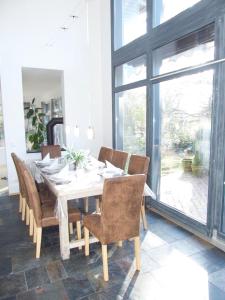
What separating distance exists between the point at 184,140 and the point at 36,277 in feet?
7.93

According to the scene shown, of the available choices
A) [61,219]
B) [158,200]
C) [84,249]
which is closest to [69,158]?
[61,219]

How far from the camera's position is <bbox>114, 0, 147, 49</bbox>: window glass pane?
395 centimetres

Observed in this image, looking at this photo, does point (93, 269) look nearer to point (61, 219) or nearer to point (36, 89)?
point (61, 219)

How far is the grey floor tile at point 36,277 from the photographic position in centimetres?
214

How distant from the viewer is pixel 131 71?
4.32 metres

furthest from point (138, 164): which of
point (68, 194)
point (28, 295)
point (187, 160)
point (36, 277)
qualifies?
point (28, 295)

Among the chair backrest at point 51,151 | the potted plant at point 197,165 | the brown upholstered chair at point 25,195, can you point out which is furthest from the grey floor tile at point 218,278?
the chair backrest at point 51,151

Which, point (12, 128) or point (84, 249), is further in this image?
point (12, 128)

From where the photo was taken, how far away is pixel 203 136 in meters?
2.90

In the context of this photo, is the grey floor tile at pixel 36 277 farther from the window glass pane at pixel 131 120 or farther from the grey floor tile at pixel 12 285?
the window glass pane at pixel 131 120

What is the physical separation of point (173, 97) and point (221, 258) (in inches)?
84.6

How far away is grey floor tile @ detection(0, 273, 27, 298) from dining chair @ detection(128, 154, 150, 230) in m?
1.60

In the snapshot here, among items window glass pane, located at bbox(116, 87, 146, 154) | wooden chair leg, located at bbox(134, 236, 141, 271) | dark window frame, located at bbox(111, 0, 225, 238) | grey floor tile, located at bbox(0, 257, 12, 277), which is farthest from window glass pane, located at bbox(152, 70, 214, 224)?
grey floor tile, located at bbox(0, 257, 12, 277)

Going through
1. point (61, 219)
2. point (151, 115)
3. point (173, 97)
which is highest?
point (173, 97)
